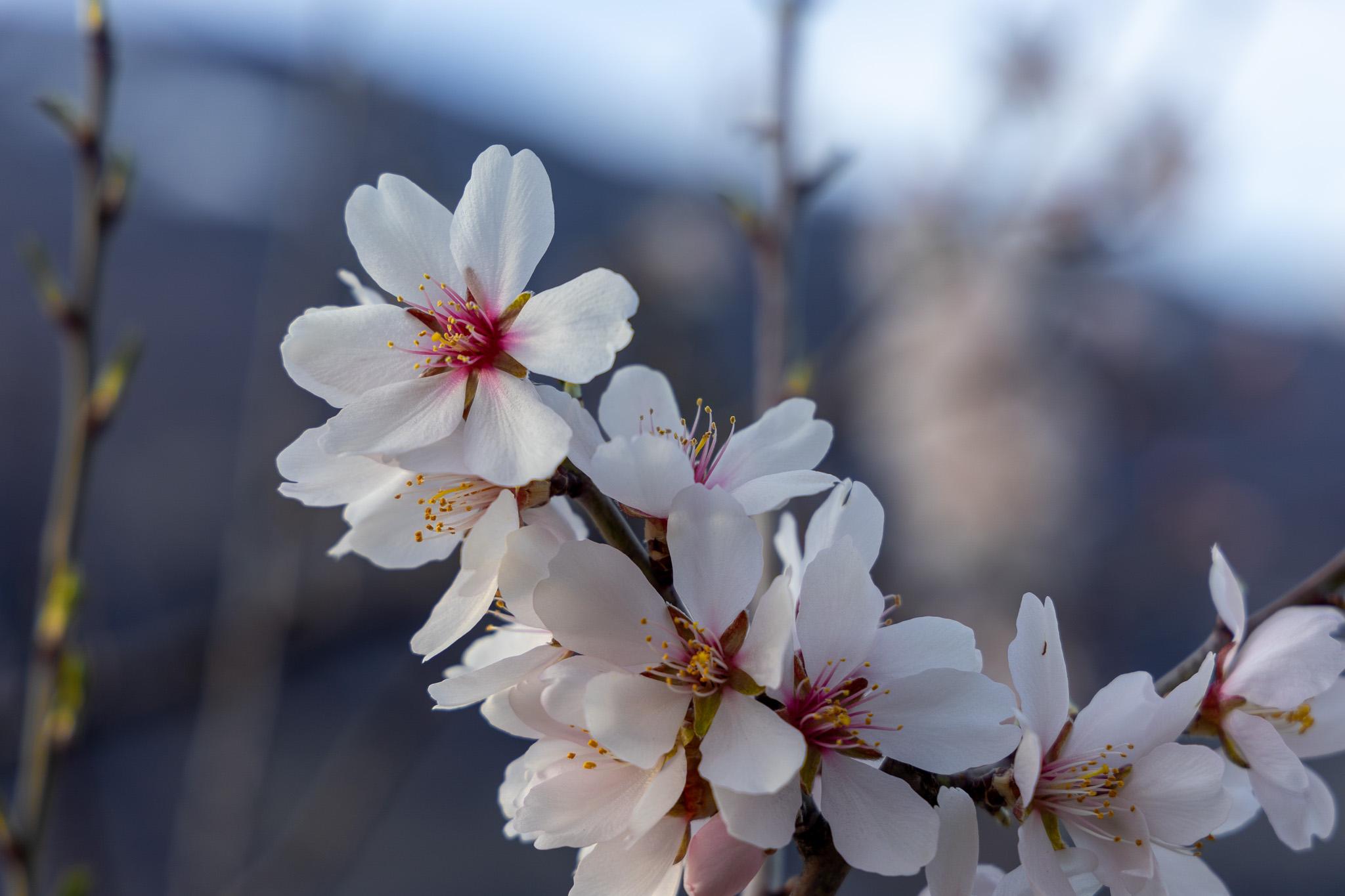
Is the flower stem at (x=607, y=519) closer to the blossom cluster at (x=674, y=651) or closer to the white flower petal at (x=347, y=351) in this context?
the blossom cluster at (x=674, y=651)

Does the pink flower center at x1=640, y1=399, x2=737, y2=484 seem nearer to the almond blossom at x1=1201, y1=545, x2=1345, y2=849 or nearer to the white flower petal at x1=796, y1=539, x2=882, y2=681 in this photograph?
the white flower petal at x1=796, y1=539, x2=882, y2=681

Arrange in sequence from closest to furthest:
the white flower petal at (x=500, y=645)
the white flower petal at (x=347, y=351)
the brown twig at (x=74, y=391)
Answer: the white flower petal at (x=347, y=351) < the white flower petal at (x=500, y=645) < the brown twig at (x=74, y=391)

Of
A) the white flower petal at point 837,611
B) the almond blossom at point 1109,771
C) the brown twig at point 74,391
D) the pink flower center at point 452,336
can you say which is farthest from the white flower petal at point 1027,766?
the brown twig at point 74,391

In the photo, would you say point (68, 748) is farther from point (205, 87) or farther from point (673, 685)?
point (205, 87)

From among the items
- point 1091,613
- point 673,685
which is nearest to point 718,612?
point 673,685

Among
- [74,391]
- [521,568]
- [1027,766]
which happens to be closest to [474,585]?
[521,568]

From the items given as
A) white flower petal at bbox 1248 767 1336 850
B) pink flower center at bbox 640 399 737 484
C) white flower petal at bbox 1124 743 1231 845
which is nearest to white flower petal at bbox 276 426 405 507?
pink flower center at bbox 640 399 737 484

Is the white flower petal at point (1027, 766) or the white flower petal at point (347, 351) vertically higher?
the white flower petal at point (347, 351)
